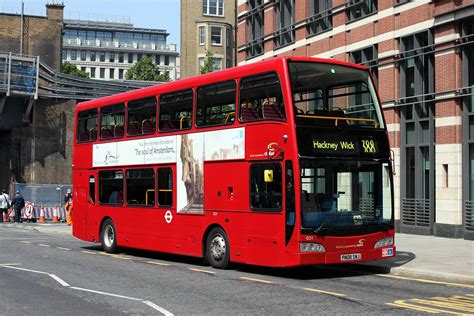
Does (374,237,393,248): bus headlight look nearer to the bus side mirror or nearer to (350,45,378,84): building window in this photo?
the bus side mirror

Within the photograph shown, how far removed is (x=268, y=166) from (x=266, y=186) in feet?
1.30

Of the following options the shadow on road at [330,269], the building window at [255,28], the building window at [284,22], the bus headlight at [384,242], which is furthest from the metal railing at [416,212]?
the building window at [255,28]

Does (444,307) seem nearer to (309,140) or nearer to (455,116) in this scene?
(309,140)

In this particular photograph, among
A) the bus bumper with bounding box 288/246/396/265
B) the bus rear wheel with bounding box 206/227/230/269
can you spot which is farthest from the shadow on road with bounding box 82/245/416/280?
the bus bumper with bounding box 288/246/396/265

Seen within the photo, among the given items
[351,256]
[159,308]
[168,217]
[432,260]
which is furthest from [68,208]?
[159,308]

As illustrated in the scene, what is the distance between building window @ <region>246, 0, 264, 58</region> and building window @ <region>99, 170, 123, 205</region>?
17818 millimetres

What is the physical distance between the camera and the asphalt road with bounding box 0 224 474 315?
1000 centimetres

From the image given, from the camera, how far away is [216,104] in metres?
15.2

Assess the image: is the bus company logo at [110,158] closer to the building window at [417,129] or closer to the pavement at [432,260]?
the pavement at [432,260]

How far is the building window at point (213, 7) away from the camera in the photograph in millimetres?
74688

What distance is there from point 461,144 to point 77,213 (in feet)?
39.5

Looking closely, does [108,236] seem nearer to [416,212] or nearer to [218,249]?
[218,249]

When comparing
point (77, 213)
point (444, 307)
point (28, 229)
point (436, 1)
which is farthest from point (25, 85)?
point (444, 307)

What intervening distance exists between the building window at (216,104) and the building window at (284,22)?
17.6 m
